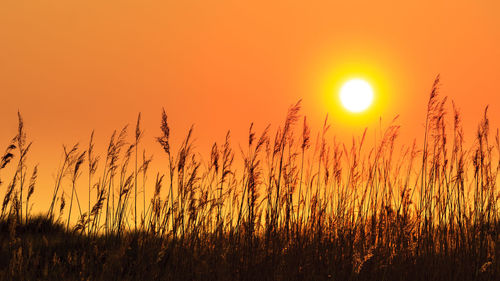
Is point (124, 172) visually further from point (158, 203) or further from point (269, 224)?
point (269, 224)

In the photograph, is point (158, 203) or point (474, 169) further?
point (474, 169)

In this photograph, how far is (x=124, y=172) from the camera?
4.71 m

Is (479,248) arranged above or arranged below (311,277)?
above

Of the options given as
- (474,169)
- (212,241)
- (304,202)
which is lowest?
(212,241)

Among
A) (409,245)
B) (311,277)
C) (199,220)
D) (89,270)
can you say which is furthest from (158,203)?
(409,245)

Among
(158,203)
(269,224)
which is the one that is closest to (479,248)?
(269,224)

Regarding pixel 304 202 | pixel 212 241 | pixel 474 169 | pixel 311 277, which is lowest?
pixel 311 277

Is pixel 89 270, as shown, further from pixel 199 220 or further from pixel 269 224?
pixel 269 224

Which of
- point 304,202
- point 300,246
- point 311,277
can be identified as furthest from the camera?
point 304,202

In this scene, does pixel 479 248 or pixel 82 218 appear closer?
pixel 82 218

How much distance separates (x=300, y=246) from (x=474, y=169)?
181cm

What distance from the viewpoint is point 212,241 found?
14.9 ft

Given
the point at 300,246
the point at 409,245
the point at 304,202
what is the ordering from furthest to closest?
the point at 304,202, the point at 409,245, the point at 300,246

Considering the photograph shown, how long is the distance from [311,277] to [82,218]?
167 cm
